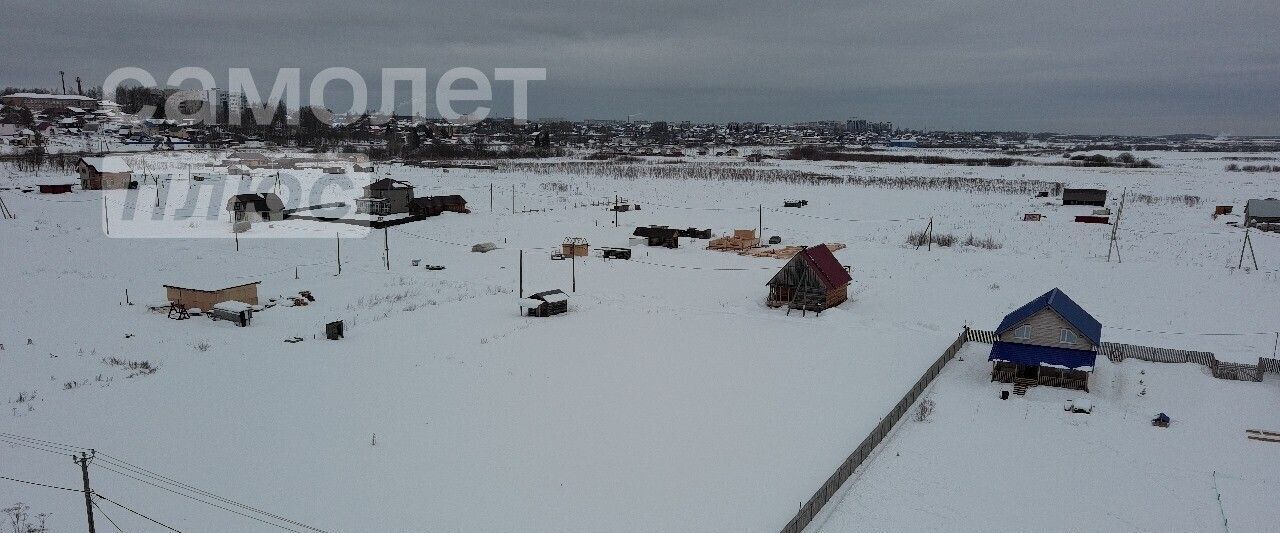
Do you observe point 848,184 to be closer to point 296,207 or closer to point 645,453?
point 296,207

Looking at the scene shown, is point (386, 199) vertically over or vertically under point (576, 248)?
over

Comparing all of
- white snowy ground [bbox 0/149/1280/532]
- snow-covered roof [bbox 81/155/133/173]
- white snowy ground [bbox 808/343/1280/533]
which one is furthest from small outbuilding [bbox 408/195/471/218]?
white snowy ground [bbox 808/343/1280/533]

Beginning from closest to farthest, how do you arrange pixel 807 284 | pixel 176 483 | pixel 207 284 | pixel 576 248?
pixel 176 483, pixel 207 284, pixel 807 284, pixel 576 248

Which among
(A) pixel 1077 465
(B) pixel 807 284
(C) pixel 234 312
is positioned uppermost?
(B) pixel 807 284

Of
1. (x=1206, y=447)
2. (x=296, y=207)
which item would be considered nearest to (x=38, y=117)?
(x=296, y=207)

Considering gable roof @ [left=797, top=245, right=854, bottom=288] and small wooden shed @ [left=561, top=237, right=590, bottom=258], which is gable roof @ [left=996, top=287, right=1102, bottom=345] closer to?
gable roof @ [left=797, top=245, right=854, bottom=288]

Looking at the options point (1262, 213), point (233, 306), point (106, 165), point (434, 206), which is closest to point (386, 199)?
point (434, 206)

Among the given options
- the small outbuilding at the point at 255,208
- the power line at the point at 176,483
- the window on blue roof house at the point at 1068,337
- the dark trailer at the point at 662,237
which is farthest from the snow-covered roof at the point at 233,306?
the window on blue roof house at the point at 1068,337

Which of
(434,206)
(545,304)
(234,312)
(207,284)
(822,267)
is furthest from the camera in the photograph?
(434,206)

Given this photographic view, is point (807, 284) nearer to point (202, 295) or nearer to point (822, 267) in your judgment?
point (822, 267)
